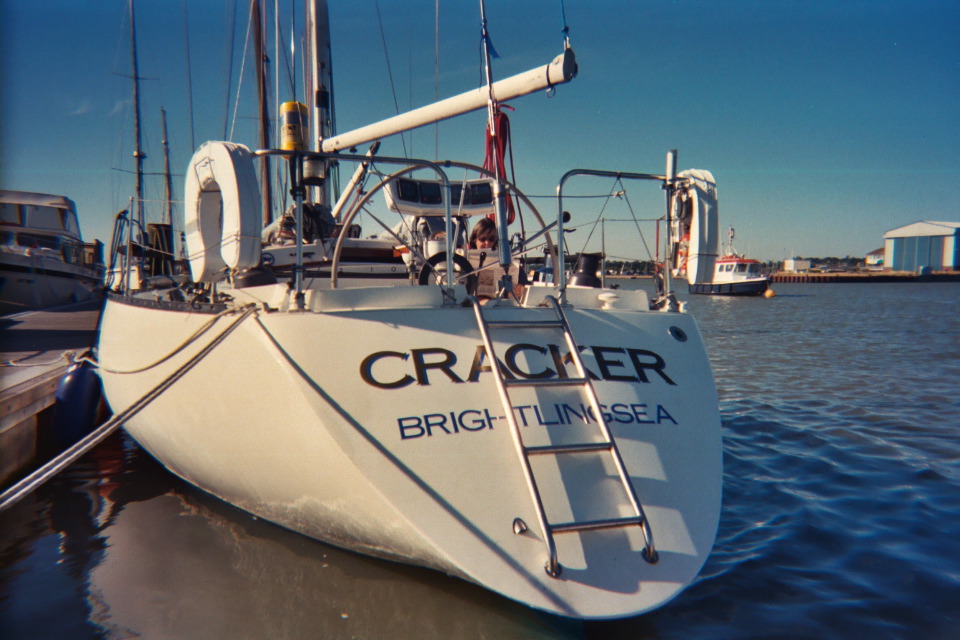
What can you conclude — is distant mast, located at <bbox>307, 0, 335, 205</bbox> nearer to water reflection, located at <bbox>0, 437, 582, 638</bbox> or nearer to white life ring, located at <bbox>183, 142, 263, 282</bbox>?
Answer: white life ring, located at <bbox>183, 142, 263, 282</bbox>

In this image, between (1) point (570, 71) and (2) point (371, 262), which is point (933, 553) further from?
(2) point (371, 262)

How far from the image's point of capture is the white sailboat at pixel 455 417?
8.46 ft

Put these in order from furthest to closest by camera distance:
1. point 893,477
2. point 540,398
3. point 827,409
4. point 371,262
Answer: point 827,409, point 371,262, point 893,477, point 540,398

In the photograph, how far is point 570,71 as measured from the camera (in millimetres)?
4359

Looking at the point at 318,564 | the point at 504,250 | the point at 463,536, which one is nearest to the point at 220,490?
the point at 318,564

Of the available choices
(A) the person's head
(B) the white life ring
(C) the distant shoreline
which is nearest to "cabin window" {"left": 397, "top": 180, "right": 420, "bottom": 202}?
(A) the person's head

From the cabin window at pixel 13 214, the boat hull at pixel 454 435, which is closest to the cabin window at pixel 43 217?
the cabin window at pixel 13 214

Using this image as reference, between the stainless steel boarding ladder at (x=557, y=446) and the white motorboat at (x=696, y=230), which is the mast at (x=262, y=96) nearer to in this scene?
the white motorboat at (x=696, y=230)

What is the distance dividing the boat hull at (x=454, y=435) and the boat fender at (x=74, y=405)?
3.33m

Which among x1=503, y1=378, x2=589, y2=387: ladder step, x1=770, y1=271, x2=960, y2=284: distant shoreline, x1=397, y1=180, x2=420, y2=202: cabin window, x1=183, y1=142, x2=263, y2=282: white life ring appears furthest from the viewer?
x1=770, y1=271, x2=960, y2=284: distant shoreline

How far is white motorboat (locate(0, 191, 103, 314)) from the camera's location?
19203 mm

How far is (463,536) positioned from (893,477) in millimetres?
4184

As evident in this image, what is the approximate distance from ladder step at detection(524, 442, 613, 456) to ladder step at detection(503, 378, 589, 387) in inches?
13.0

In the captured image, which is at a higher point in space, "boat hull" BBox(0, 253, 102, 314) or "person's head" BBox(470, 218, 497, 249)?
"person's head" BBox(470, 218, 497, 249)
